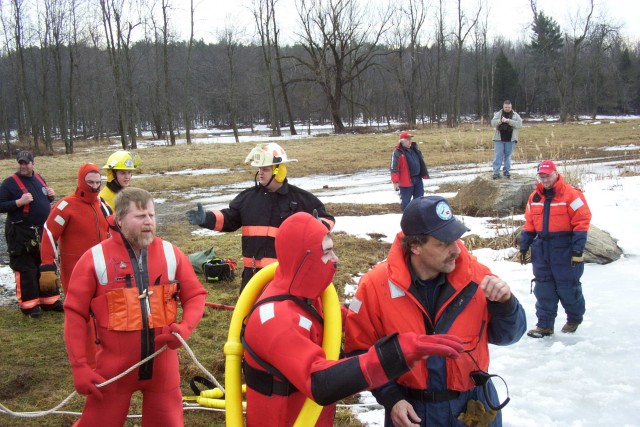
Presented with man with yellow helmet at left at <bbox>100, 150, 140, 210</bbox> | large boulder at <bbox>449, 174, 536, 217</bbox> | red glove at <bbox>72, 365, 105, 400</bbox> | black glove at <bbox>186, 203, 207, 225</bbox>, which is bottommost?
large boulder at <bbox>449, 174, 536, 217</bbox>

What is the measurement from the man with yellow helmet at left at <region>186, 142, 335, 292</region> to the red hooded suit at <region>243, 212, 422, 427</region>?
7.90ft

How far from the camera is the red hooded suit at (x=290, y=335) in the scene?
2.05 m

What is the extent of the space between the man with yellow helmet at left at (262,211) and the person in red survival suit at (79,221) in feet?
4.20

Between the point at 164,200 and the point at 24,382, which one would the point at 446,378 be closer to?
the point at 24,382

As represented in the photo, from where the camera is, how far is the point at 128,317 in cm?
328

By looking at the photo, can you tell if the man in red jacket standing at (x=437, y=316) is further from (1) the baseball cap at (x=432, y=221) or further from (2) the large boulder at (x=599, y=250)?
(2) the large boulder at (x=599, y=250)

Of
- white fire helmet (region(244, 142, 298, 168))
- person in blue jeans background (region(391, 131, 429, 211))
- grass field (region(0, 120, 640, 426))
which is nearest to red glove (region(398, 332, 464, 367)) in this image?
grass field (region(0, 120, 640, 426))

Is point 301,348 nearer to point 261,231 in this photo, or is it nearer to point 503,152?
point 261,231

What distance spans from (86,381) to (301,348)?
64.2 inches

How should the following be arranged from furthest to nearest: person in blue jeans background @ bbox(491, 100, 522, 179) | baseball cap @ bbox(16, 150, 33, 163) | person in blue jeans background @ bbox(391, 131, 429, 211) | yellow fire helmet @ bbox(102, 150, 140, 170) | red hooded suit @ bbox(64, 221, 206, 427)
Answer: person in blue jeans background @ bbox(491, 100, 522, 179) < person in blue jeans background @ bbox(391, 131, 429, 211) < baseball cap @ bbox(16, 150, 33, 163) < yellow fire helmet @ bbox(102, 150, 140, 170) < red hooded suit @ bbox(64, 221, 206, 427)

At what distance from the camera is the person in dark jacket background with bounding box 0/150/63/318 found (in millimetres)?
6879

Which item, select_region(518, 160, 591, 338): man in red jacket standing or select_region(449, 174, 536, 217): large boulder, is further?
select_region(449, 174, 536, 217): large boulder

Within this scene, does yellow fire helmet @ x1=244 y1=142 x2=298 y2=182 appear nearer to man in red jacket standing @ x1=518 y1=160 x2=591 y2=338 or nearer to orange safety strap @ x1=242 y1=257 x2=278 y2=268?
orange safety strap @ x1=242 y1=257 x2=278 y2=268

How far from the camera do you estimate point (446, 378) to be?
257 centimetres
